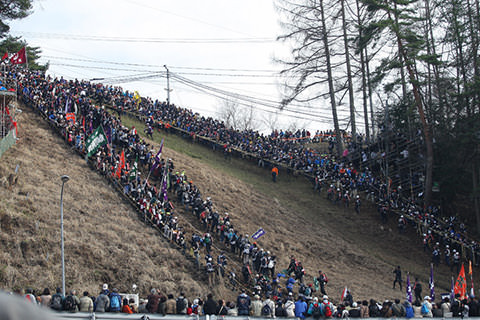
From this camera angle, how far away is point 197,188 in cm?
3575

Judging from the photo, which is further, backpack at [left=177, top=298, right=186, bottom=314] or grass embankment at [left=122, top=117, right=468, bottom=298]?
grass embankment at [left=122, top=117, right=468, bottom=298]

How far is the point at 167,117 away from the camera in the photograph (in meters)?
47.3

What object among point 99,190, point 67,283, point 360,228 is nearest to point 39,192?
point 99,190

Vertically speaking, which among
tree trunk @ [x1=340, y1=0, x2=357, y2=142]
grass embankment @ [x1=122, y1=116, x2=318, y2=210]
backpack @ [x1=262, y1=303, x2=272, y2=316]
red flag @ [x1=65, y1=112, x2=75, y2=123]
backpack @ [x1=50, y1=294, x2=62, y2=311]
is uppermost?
tree trunk @ [x1=340, y1=0, x2=357, y2=142]

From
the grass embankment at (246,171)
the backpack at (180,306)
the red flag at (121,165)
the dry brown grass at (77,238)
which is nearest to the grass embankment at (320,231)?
the grass embankment at (246,171)

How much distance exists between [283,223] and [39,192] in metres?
15.3

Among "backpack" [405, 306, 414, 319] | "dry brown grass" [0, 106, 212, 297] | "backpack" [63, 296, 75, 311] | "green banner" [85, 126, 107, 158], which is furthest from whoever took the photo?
"green banner" [85, 126, 107, 158]

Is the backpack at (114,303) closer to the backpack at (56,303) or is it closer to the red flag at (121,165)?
the backpack at (56,303)

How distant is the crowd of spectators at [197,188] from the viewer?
25609 millimetres

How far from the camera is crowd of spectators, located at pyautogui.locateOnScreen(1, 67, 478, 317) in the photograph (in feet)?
84.0

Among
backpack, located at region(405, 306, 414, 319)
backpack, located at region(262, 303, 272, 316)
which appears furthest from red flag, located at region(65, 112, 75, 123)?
backpack, located at region(405, 306, 414, 319)

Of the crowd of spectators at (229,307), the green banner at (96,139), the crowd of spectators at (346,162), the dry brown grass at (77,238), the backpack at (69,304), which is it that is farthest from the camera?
the crowd of spectators at (346,162)

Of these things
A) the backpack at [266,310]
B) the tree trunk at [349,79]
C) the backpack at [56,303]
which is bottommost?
the backpack at [266,310]

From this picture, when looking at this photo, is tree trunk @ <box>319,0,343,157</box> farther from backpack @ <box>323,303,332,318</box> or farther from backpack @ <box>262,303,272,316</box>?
backpack @ <box>262,303,272,316</box>
